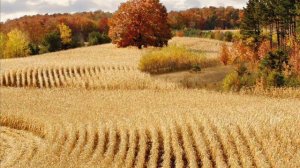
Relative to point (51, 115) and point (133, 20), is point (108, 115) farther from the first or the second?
point (133, 20)

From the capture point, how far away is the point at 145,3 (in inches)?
3046

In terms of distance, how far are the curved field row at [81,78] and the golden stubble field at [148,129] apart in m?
4.15

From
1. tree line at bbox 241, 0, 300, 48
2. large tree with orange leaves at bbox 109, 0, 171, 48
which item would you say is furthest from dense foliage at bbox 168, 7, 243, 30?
tree line at bbox 241, 0, 300, 48

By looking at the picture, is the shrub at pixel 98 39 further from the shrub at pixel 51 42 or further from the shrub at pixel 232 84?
the shrub at pixel 232 84

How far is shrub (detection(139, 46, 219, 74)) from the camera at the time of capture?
54125 millimetres

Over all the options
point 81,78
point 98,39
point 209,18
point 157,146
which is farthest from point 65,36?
point 157,146

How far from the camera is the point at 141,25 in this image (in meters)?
75.9

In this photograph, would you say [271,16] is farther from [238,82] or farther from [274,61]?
[238,82]

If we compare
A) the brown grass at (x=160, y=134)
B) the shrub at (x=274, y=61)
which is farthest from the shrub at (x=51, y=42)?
the brown grass at (x=160, y=134)

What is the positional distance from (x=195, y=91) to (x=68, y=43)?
68125 millimetres

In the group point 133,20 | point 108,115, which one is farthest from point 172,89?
point 133,20

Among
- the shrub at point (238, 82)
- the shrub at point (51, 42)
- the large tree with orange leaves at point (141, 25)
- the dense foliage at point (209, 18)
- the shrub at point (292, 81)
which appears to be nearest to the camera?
the shrub at point (292, 81)

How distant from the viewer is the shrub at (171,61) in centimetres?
5412

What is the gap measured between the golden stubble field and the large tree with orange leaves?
34.9 metres
